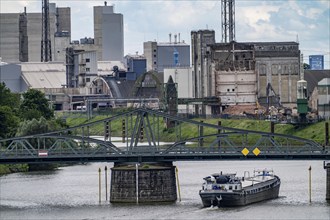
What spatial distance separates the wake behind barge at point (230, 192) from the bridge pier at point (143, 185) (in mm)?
3209

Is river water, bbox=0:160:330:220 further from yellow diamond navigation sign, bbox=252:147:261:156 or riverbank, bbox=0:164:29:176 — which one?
yellow diamond navigation sign, bbox=252:147:261:156

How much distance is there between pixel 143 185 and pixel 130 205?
2.54 m

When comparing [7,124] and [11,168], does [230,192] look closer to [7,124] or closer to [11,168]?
[11,168]

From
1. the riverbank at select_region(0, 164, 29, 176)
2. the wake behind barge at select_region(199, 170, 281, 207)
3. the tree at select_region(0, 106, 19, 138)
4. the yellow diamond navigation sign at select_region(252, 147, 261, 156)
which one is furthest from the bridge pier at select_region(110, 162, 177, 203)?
the tree at select_region(0, 106, 19, 138)

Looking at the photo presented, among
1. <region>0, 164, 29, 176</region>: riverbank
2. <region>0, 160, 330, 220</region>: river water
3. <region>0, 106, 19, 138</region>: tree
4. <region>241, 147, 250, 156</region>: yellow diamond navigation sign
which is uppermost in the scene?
<region>0, 106, 19, 138</region>: tree

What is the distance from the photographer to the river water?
11294 cm

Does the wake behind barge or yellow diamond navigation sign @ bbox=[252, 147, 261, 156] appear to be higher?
yellow diamond navigation sign @ bbox=[252, 147, 261, 156]

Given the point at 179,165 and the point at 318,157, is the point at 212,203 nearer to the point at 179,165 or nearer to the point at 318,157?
the point at 318,157

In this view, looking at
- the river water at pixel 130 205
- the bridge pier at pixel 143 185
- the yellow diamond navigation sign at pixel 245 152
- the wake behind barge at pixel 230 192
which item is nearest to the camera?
the river water at pixel 130 205

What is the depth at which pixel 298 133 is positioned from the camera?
608 feet

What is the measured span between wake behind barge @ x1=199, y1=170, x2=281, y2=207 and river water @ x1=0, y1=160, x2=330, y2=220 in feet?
3.17

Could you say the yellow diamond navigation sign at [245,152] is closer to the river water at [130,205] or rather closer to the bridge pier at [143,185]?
the river water at [130,205]

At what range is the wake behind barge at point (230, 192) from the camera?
392 ft

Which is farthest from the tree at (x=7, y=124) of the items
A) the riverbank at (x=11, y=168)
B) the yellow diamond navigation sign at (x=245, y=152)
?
the yellow diamond navigation sign at (x=245, y=152)
